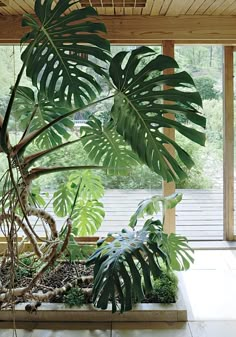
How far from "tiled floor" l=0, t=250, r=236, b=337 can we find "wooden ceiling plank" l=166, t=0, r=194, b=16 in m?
2.30

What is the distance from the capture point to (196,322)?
99.7 inches

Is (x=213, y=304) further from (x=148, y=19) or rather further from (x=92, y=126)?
(x=148, y=19)

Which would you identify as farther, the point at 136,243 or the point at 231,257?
the point at 231,257

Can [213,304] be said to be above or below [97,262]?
below

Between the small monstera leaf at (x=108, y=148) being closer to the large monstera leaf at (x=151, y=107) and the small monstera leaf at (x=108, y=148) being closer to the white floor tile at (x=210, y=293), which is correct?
the large monstera leaf at (x=151, y=107)

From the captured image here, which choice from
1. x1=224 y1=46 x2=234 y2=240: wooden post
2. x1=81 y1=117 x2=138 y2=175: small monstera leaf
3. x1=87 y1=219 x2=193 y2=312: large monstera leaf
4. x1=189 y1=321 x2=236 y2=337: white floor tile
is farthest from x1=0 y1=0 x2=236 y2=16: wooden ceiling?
x1=189 y1=321 x2=236 y2=337: white floor tile

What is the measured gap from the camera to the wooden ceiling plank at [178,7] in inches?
130

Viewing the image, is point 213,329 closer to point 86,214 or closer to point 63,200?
point 86,214

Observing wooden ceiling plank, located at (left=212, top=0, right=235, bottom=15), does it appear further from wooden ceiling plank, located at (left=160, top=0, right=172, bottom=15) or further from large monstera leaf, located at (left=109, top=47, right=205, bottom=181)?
large monstera leaf, located at (left=109, top=47, right=205, bottom=181)

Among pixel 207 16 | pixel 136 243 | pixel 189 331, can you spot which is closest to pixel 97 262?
pixel 136 243

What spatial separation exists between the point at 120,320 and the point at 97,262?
20.8 inches

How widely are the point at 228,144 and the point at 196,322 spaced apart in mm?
1969

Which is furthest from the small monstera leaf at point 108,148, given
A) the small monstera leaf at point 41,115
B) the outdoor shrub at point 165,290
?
the outdoor shrub at point 165,290

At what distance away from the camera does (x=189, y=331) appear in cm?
241
